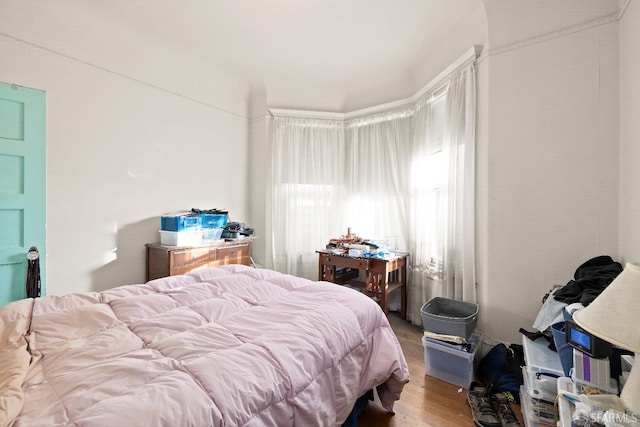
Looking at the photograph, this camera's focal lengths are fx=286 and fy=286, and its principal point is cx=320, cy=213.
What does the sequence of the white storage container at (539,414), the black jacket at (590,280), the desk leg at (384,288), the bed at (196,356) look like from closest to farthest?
the bed at (196,356), the white storage container at (539,414), the black jacket at (590,280), the desk leg at (384,288)

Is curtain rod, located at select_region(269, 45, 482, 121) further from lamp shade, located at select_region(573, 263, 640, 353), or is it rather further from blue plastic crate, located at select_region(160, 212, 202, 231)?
lamp shade, located at select_region(573, 263, 640, 353)

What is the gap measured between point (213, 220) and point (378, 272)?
185 centimetres

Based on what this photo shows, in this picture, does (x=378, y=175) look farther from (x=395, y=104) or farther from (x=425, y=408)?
(x=425, y=408)

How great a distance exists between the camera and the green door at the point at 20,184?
81.7 inches

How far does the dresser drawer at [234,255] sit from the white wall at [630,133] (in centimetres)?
318

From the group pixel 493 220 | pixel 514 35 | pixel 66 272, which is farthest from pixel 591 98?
pixel 66 272

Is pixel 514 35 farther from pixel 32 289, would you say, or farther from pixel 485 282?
pixel 32 289

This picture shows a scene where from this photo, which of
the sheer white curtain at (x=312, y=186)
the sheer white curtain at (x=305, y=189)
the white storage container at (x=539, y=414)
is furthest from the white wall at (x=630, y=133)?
the sheer white curtain at (x=305, y=189)

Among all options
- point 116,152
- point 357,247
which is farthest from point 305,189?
point 116,152

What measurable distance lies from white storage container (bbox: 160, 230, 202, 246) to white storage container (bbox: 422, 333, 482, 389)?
2300 mm

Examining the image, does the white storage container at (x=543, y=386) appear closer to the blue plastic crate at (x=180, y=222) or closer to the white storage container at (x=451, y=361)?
the white storage container at (x=451, y=361)

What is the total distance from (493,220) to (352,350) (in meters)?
1.53

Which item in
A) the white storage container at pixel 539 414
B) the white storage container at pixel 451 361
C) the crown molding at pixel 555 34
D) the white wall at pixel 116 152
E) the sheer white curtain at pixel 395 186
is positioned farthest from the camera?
the sheer white curtain at pixel 395 186

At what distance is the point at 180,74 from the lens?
314 cm
